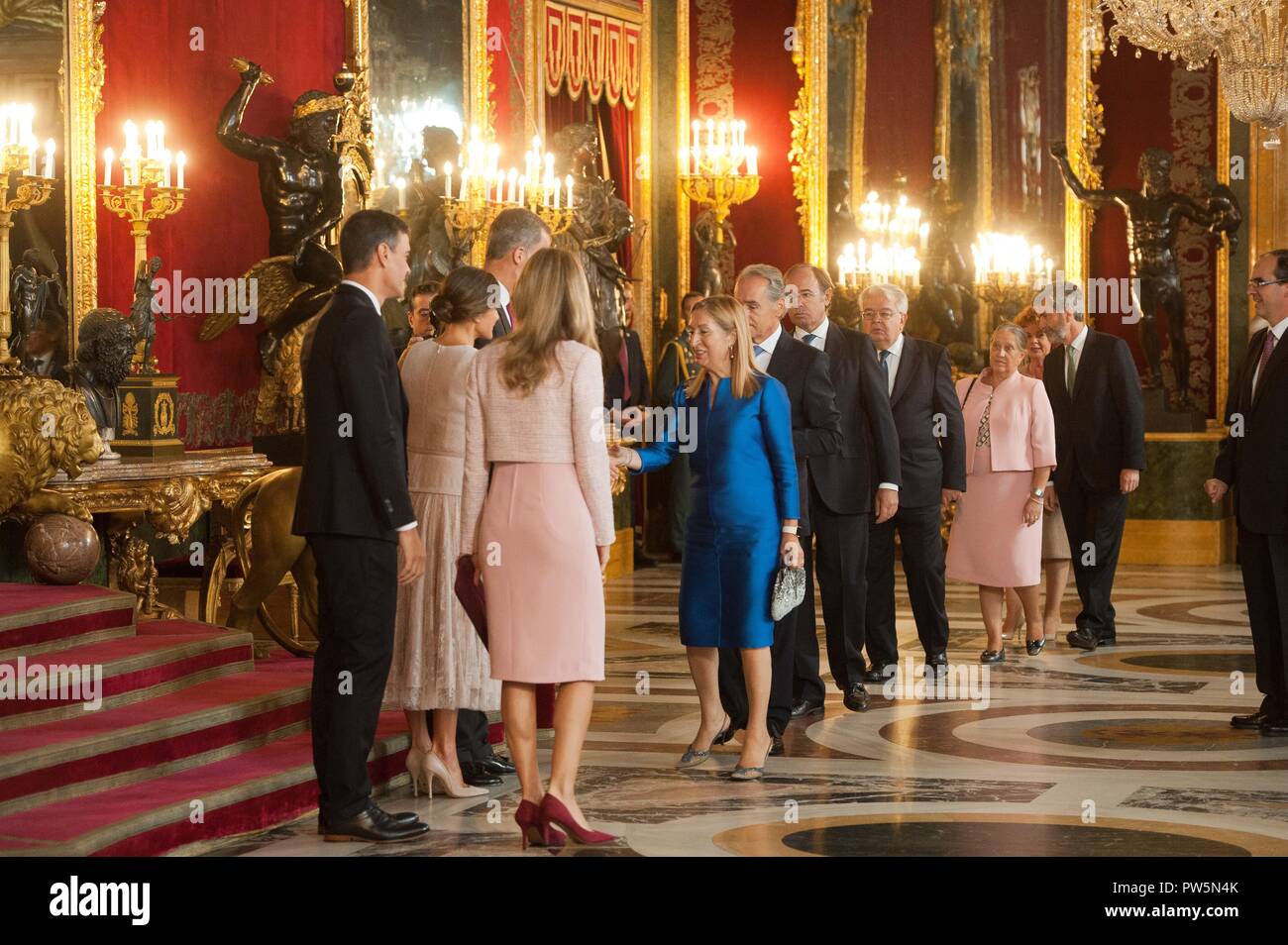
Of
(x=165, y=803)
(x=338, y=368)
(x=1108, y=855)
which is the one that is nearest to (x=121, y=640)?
(x=165, y=803)

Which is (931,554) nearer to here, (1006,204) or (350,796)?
(350,796)

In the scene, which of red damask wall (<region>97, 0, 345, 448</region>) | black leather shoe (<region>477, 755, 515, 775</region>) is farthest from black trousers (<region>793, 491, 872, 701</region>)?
red damask wall (<region>97, 0, 345, 448</region>)

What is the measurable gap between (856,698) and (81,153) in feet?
13.7

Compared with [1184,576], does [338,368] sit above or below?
above

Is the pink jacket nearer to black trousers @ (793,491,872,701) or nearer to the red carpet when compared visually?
black trousers @ (793,491,872,701)

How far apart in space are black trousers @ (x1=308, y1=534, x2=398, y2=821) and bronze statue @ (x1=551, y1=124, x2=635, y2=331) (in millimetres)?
7246

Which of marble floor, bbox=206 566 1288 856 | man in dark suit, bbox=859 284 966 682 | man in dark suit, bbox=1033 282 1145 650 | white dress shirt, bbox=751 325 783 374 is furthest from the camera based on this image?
man in dark suit, bbox=1033 282 1145 650

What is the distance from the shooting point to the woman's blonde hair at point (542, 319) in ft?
15.9

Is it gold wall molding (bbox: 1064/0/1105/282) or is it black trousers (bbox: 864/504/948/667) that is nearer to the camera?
black trousers (bbox: 864/504/948/667)

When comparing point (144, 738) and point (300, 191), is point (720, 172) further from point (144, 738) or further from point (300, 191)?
point (144, 738)

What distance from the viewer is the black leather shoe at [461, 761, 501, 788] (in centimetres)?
596

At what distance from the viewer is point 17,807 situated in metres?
4.98

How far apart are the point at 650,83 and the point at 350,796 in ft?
31.9

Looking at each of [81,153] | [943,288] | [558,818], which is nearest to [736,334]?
[558,818]
